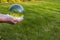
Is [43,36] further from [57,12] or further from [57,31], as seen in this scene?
[57,12]

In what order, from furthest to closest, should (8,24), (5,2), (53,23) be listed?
(5,2) → (53,23) → (8,24)

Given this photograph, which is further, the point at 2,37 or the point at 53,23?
the point at 53,23

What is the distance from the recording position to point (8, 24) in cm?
340

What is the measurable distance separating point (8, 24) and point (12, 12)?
603mm

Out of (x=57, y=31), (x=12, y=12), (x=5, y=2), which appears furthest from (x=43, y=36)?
(x=5, y=2)

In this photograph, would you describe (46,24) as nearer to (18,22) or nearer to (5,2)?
(18,22)

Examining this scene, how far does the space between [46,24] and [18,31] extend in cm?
58

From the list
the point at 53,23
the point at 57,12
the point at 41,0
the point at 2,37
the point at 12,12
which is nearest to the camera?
the point at 2,37

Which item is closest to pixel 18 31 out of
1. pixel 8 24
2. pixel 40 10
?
pixel 8 24

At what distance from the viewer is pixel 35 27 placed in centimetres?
344

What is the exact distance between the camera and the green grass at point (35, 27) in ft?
10.4

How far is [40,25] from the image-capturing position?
351 cm

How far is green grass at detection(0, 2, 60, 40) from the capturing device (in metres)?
3.17

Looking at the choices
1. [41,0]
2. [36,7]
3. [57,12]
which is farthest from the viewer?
[41,0]
